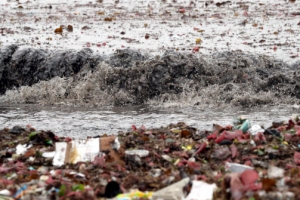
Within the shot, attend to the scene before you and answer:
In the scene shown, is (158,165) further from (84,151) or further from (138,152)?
(84,151)

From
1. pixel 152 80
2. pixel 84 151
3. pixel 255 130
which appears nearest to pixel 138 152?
pixel 84 151

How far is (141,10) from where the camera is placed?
19891 millimetres

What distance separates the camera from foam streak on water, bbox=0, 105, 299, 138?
27.8 feet

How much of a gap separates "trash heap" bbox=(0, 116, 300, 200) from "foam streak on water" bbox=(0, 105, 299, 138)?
Answer: 4.80 feet

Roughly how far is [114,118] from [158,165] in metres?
3.90

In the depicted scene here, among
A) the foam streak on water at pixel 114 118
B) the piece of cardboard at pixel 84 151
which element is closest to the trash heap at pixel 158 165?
the piece of cardboard at pixel 84 151

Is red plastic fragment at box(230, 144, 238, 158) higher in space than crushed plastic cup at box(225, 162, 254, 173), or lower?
lower

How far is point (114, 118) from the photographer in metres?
9.18

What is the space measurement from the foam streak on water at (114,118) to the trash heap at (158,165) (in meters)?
1.46

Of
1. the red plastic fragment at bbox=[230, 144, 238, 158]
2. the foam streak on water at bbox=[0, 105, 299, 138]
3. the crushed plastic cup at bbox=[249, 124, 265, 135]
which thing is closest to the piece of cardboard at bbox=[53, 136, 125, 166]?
the red plastic fragment at bbox=[230, 144, 238, 158]

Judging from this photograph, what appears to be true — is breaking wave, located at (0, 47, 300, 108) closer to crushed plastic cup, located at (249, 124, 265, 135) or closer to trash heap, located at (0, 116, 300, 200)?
crushed plastic cup, located at (249, 124, 265, 135)

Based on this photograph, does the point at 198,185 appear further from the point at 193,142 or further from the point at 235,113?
the point at 235,113

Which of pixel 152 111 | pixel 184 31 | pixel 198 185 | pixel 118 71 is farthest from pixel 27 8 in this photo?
pixel 198 185

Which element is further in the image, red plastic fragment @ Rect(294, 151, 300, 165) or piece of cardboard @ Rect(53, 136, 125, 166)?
piece of cardboard @ Rect(53, 136, 125, 166)
